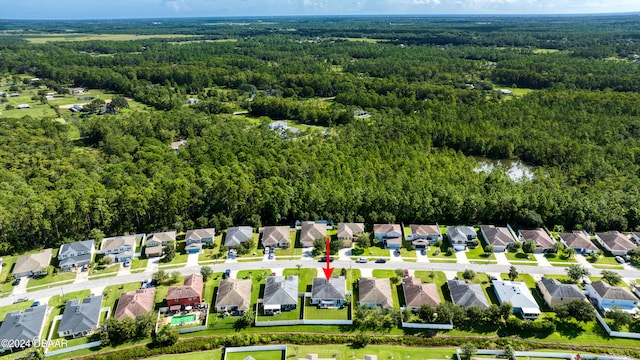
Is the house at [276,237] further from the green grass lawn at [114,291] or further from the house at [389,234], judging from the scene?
the green grass lawn at [114,291]

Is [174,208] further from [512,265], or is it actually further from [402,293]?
[512,265]

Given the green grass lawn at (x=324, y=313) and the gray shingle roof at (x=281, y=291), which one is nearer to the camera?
the green grass lawn at (x=324, y=313)

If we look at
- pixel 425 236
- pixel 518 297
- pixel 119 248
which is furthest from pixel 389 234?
pixel 119 248

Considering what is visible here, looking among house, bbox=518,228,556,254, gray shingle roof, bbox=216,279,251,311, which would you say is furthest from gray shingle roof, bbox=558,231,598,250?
gray shingle roof, bbox=216,279,251,311

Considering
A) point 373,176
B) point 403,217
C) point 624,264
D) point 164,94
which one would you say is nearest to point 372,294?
point 403,217

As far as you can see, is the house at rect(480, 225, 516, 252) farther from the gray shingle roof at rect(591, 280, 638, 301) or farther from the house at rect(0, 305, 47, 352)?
the house at rect(0, 305, 47, 352)

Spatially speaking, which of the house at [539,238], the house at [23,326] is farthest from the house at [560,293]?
the house at [23,326]
